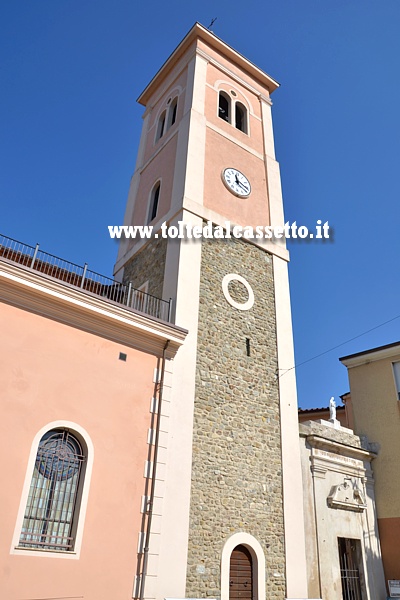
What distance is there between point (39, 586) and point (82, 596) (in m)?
0.83

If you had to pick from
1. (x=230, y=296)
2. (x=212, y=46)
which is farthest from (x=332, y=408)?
(x=212, y=46)

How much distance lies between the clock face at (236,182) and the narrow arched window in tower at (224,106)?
331 centimetres

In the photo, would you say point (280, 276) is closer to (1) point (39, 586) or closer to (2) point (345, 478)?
(2) point (345, 478)

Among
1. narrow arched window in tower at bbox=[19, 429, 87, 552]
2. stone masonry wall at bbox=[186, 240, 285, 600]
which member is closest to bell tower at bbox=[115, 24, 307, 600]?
stone masonry wall at bbox=[186, 240, 285, 600]

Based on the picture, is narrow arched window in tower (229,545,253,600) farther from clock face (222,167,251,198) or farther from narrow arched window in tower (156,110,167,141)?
narrow arched window in tower (156,110,167,141)

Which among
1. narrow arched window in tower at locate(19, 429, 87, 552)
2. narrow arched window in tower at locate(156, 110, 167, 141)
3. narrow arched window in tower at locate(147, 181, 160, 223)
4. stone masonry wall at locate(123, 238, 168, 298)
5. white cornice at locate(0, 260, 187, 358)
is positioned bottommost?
narrow arched window in tower at locate(19, 429, 87, 552)

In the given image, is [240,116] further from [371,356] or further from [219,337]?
[219,337]

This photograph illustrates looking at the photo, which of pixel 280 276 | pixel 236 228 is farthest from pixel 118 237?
pixel 280 276

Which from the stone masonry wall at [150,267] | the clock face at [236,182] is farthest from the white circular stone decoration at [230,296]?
the clock face at [236,182]

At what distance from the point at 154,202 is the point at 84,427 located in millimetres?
9535

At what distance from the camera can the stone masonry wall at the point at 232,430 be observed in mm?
10828

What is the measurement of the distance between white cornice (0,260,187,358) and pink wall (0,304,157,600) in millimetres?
224

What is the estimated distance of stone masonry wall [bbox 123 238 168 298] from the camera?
14172 millimetres

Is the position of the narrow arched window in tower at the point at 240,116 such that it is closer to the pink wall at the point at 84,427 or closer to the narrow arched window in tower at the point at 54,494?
the pink wall at the point at 84,427
